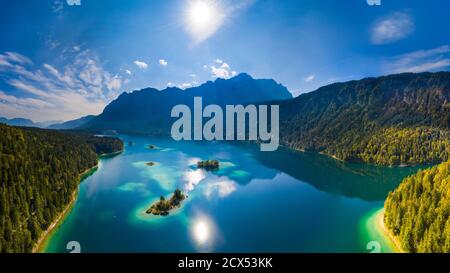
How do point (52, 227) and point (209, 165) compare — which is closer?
point (52, 227)

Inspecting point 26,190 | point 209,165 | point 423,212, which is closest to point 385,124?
point 209,165

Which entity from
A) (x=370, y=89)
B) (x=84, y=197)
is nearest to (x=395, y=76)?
(x=370, y=89)

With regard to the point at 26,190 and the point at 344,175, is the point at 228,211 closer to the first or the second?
the point at 26,190

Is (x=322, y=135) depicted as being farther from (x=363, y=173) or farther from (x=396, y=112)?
(x=363, y=173)

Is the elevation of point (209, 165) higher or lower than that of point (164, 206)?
higher

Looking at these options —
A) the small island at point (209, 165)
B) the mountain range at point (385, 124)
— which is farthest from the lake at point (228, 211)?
the mountain range at point (385, 124)

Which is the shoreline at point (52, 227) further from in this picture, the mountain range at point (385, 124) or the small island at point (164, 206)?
the mountain range at point (385, 124)

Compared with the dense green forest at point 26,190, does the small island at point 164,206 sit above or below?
below
